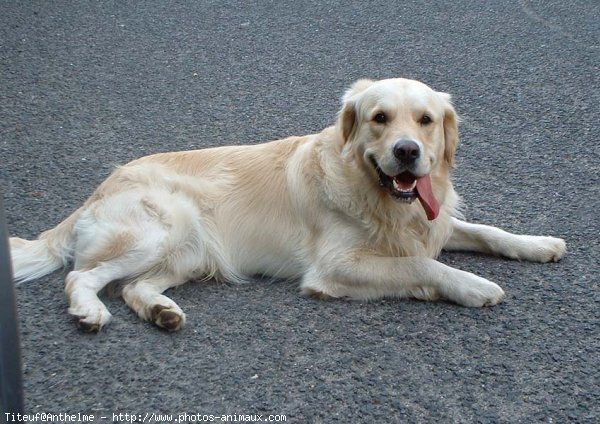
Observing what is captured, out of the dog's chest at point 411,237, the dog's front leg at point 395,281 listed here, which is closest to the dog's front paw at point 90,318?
the dog's front leg at point 395,281

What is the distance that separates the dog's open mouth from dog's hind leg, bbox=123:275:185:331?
114cm

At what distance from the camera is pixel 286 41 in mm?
7918

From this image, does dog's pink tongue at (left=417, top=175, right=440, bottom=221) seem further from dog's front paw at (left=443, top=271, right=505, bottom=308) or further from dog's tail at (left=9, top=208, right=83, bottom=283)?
dog's tail at (left=9, top=208, right=83, bottom=283)

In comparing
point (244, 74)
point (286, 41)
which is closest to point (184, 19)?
point (286, 41)

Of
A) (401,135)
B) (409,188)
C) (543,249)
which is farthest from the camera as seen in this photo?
(543,249)

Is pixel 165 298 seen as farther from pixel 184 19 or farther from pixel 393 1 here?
pixel 393 1

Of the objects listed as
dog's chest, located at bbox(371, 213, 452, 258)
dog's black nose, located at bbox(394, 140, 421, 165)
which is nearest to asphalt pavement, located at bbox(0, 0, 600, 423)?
dog's chest, located at bbox(371, 213, 452, 258)

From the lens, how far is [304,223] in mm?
4035

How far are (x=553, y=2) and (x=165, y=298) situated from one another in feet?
22.5

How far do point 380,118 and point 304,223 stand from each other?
2.28 ft

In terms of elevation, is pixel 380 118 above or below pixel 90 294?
above

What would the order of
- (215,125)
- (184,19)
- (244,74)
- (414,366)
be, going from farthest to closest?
1. (184,19)
2. (244,74)
3. (215,125)
4. (414,366)

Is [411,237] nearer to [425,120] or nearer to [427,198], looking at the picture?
[427,198]

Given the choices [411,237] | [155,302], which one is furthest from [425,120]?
[155,302]
